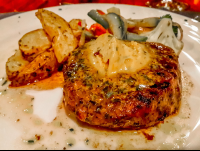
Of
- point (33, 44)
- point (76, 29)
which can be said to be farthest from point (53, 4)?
point (33, 44)

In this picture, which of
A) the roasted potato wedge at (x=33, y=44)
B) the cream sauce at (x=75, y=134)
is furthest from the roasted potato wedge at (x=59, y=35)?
the cream sauce at (x=75, y=134)

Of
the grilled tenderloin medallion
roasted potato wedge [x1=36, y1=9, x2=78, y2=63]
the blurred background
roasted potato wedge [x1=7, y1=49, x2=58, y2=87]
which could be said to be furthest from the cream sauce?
the blurred background

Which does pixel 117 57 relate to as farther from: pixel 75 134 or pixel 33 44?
pixel 33 44

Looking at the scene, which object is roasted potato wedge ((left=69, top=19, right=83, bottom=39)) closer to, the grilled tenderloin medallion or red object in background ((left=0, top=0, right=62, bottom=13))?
the grilled tenderloin medallion

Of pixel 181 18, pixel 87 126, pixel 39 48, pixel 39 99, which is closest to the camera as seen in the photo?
pixel 87 126

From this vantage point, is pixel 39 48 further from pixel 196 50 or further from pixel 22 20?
pixel 196 50

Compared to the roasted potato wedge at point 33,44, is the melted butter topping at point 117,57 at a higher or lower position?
higher

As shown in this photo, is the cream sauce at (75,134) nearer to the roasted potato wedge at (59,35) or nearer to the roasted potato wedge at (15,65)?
the roasted potato wedge at (15,65)

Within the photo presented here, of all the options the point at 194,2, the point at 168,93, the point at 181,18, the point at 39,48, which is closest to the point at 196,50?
the point at 181,18
